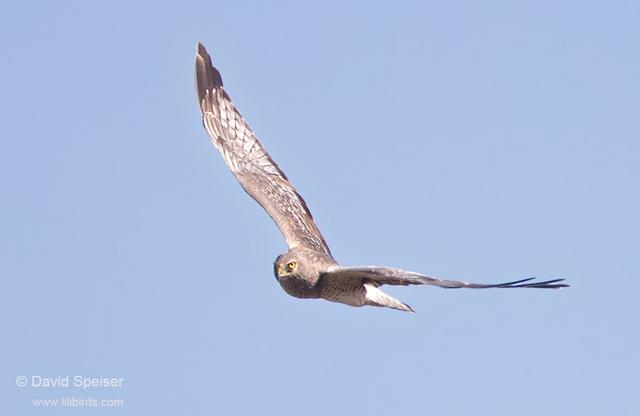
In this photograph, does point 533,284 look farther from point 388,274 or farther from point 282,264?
point 282,264

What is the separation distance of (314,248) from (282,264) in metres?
1.56

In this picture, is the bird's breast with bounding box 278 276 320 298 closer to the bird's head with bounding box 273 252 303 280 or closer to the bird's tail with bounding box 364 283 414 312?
the bird's head with bounding box 273 252 303 280

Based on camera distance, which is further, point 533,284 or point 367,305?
point 367,305

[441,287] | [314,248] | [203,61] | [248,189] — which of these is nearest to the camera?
[441,287]

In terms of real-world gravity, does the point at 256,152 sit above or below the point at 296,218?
above

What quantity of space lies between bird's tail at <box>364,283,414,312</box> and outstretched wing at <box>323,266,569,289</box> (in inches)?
10.2

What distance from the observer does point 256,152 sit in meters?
20.5

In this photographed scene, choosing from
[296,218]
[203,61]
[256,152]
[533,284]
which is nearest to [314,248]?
[296,218]

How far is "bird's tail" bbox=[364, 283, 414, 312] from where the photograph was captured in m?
16.3

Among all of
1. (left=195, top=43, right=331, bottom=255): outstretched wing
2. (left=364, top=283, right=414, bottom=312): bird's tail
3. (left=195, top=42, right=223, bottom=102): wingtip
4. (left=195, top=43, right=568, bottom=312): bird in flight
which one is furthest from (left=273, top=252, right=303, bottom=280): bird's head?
(left=195, top=42, right=223, bottom=102): wingtip

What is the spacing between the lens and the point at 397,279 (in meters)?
15.0

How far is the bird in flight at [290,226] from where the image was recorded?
15.5 metres

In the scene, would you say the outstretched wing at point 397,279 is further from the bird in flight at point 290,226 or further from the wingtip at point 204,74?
the wingtip at point 204,74

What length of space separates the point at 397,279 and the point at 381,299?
158 centimetres
